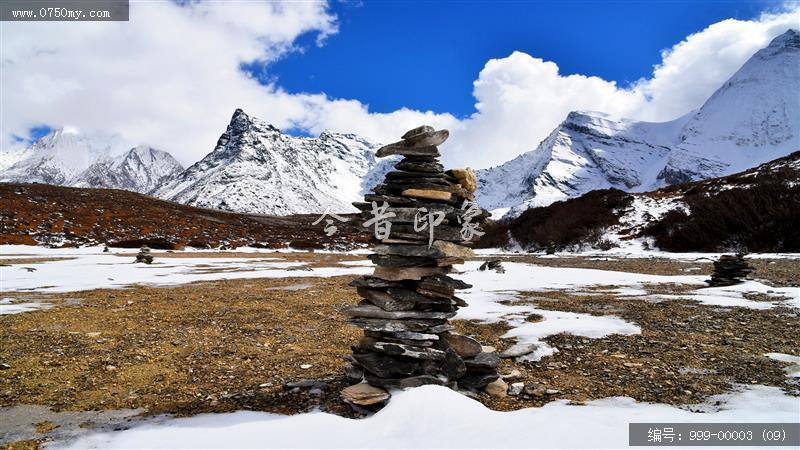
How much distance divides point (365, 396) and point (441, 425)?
1.26m

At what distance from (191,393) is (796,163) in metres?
60.5

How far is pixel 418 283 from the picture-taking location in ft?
22.1

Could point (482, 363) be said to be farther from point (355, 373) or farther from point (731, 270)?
point (731, 270)

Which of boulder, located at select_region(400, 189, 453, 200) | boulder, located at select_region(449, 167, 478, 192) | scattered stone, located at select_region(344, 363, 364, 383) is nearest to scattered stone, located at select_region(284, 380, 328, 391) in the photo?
scattered stone, located at select_region(344, 363, 364, 383)

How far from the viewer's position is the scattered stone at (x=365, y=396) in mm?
5797

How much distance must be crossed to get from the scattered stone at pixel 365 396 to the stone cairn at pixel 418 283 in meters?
0.36

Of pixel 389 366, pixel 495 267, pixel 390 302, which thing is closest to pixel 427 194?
pixel 390 302

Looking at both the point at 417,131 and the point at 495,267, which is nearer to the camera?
the point at 417,131

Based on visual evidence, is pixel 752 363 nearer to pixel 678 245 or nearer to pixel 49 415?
pixel 49 415

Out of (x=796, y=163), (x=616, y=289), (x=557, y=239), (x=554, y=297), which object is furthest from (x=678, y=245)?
(x=554, y=297)

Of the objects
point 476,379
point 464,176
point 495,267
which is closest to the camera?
point 476,379

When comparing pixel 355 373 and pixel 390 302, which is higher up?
pixel 390 302

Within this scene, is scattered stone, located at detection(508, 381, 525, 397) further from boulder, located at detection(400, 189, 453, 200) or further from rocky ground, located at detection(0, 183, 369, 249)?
rocky ground, located at detection(0, 183, 369, 249)

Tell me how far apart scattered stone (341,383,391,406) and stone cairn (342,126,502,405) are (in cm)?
36
